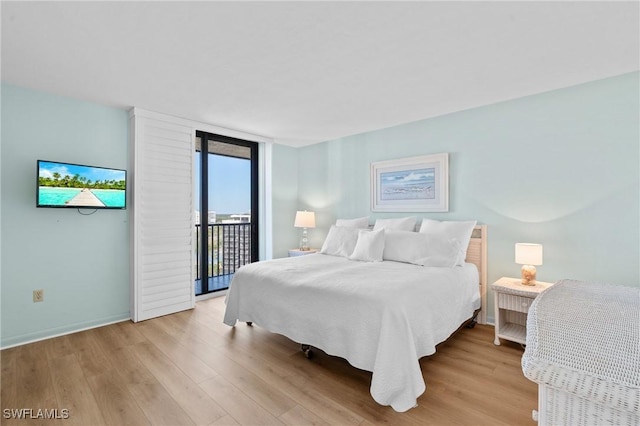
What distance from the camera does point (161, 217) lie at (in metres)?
3.49

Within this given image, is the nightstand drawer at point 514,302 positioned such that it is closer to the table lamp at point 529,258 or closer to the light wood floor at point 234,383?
Result: the table lamp at point 529,258

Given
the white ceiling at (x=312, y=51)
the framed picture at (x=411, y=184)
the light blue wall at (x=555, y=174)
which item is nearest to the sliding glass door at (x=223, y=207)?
the white ceiling at (x=312, y=51)

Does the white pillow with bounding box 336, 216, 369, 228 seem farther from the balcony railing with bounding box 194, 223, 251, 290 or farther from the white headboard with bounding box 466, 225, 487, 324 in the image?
the balcony railing with bounding box 194, 223, 251, 290

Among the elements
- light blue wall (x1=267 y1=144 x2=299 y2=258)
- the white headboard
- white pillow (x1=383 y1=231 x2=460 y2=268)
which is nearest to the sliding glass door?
light blue wall (x1=267 y1=144 x2=299 y2=258)

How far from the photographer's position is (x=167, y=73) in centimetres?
246

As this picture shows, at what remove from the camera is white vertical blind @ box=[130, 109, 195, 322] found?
3.30 meters

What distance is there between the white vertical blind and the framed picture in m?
2.54

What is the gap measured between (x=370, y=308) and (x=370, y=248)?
4.50 ft

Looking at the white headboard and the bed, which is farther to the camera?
the white headboard

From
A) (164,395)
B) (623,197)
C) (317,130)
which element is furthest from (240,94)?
(623,197)

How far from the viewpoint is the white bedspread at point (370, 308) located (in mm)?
1763

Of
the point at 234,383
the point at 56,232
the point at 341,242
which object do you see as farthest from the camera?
the point at 341,242

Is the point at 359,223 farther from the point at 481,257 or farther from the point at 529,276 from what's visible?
the point at 529,276

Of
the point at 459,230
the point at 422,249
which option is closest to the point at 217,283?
the point at 422,249
